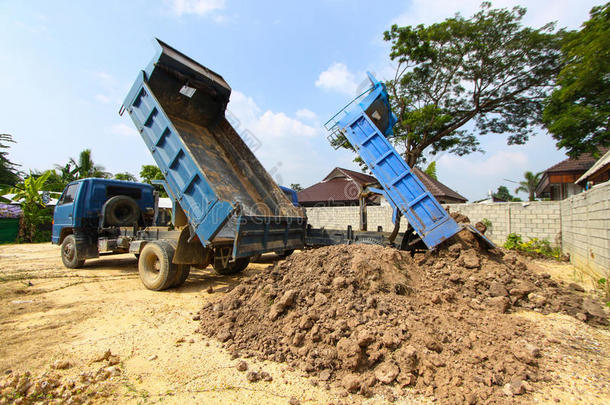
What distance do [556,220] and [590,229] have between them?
4331mm

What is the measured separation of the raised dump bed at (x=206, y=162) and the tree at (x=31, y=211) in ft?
47.1

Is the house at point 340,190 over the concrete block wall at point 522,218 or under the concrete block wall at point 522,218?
over

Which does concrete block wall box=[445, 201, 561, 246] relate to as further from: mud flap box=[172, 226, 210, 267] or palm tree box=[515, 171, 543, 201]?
palm tree box=[515, 171, 543, 201]

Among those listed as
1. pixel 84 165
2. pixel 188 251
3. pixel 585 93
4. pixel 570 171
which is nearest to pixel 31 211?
pixel 84 165

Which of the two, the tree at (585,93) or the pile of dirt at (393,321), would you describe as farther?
the tree at (585,93)

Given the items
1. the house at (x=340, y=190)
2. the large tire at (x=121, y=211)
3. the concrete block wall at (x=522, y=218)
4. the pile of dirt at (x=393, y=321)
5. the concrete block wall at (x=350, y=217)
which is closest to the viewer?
the pile of dirt at (x=393, y=321)

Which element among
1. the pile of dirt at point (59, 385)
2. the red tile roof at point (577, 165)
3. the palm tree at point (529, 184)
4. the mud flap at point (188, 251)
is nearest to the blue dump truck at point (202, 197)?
the mud flap at point (188, 251)

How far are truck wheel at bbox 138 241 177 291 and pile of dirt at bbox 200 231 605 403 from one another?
147cm

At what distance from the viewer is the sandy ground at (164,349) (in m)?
2.21

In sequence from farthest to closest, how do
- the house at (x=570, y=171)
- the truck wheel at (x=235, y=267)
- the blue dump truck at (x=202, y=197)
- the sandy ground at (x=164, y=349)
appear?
1. the house at (x=570, y=171)
2. the truck wheel at (x=235, y=267)
3. the blue dump truck at (x=202, y=197)
4. the sandy ground at (x=164, y=349)

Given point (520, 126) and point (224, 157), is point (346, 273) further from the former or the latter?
point (520, 126)

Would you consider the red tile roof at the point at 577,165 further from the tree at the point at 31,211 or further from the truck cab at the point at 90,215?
the tree at the point at 31,211

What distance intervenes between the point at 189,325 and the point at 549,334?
Result: 3994 millimetres

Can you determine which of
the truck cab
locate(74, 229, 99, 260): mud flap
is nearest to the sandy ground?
locate(74, 229, 99, 260): mud flap
